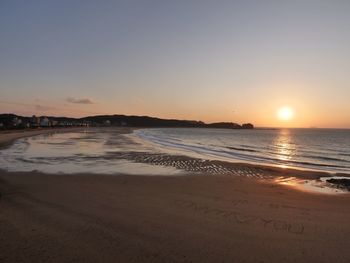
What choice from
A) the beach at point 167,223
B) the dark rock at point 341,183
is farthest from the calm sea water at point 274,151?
the beach at point 167,223

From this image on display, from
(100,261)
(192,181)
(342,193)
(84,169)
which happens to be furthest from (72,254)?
(84,169)

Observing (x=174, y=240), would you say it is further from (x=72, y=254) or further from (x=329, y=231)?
(x=329, y=231)

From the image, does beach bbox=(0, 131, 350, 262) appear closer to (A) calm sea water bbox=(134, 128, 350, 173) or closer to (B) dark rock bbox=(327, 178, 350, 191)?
(B) dark rock bbox=(327, 178, 350, 191)

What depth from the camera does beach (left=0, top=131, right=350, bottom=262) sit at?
634 centimetres

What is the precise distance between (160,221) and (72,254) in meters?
2.63

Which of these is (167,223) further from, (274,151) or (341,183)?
(274,151)

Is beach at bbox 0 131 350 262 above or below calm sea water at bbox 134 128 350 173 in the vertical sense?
above

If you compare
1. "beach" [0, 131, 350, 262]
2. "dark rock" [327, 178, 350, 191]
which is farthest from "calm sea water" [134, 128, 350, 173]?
"beach" [0, 131, 350, 262]

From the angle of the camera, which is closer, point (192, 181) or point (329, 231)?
point (329, 231)

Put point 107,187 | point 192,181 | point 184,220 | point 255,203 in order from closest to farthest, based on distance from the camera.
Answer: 1. point 184,220
2. point 255,203
3. point 107,187
4. point 192,181

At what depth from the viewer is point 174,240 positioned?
277 inches

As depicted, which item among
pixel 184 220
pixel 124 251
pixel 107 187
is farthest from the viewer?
pixel 107 187

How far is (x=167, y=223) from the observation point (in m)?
8.23

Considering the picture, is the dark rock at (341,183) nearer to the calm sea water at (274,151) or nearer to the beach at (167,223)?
the beach at (167,223)
